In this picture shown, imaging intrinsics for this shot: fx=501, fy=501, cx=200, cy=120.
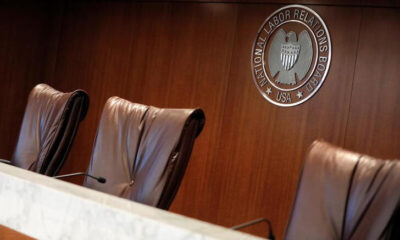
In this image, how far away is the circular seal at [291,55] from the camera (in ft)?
13.7

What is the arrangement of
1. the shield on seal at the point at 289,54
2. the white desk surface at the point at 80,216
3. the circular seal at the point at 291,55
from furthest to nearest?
the shield on seal at the point at 289,54 < the circular seal at the point at 291,55 < the white desk surface at the point at 80,216

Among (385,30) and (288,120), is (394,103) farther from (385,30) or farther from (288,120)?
(288,120)

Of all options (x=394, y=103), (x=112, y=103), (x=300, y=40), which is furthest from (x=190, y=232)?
(x=300, y=40)

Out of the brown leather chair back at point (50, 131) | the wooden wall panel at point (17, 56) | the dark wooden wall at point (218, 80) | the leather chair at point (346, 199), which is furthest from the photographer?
the wooden wall panel at point (17, 56)

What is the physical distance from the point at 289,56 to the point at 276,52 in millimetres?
126

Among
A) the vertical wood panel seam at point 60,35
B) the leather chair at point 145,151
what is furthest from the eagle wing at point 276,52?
the vertical wood panel seam at point 60,35

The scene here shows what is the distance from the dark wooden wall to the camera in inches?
156

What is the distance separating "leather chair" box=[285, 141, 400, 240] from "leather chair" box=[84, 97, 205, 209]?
0.57 m

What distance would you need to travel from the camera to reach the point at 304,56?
425cm

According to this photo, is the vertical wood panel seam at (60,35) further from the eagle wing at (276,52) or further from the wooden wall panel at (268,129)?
the eagle wing at (276,52)

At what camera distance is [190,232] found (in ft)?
2.69

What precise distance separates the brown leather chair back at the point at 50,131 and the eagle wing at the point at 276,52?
2.12 meters

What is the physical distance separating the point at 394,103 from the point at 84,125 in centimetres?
335

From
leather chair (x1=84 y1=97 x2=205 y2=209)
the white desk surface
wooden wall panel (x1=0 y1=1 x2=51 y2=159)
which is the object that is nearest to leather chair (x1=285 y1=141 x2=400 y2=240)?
leather chair (x1=84 y1=97 x2=205 y2=209)
